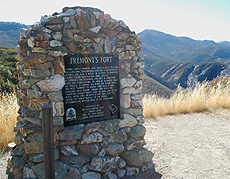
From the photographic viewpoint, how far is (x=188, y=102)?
7.49 metres

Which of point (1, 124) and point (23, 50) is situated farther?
point (1, 124)

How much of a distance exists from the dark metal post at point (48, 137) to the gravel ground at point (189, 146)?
1.78 meters

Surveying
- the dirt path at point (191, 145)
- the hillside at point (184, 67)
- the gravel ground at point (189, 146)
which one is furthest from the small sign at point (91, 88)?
the hillside at point (184, 67)

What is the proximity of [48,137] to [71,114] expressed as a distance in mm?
1085

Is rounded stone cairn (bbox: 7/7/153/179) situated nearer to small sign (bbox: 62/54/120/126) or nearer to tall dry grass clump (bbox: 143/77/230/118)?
small sign (bbox: 62/54/120/126)

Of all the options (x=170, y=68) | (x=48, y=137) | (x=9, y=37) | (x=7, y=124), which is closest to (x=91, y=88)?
(x=48, y=137)

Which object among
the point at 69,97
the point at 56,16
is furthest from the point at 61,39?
the point at 69,97

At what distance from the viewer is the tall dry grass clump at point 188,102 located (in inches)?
278

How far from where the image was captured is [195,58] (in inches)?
3814

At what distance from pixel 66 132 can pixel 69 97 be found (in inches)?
19.8

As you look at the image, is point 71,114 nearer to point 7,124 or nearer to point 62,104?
point 62,104

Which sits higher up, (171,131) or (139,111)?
(139,111)

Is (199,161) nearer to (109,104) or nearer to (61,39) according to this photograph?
(109,104)

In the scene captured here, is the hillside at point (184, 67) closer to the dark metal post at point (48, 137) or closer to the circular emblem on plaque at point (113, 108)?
the circular emblem on plaque at point (113, 108)
